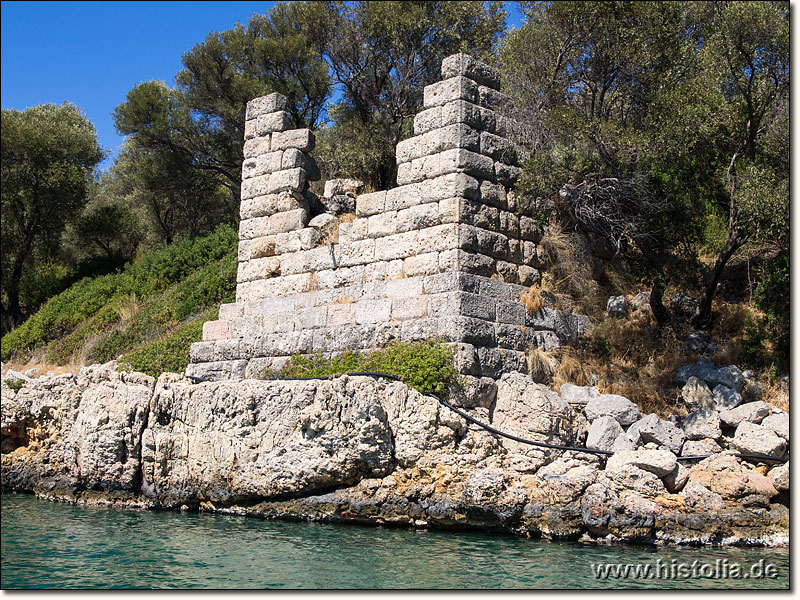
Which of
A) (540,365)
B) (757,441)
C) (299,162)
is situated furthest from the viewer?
(299,162)

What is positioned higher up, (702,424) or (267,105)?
(267,105)

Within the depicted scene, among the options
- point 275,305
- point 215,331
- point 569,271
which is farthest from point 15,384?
point 569,271

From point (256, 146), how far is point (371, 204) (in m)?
2.63

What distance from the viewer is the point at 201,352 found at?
11.8 meters

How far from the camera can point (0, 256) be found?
21.5 m

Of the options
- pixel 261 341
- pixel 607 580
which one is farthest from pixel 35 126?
pixel 607 580

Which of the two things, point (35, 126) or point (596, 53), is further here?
point (35, 126)

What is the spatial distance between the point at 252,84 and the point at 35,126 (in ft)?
19.2

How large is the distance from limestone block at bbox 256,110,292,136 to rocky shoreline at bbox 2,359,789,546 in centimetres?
433

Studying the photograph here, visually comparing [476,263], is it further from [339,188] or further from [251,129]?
[251,129]

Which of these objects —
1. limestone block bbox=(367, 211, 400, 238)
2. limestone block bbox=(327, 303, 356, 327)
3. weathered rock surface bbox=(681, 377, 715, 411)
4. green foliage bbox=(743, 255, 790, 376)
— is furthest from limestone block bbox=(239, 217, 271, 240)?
green foliage bbox=(743, 255, 790, 376)

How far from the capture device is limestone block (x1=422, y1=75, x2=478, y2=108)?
10336 mm

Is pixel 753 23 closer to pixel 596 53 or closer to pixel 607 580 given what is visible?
pixel 596 53

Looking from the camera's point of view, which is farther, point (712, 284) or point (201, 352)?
point (201, 352)
